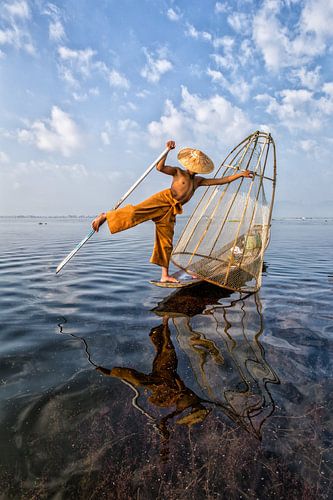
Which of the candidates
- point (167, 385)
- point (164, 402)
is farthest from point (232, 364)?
point (164, 402)

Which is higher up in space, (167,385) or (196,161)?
(196,161)

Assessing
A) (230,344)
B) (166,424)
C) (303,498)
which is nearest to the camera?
(303,498)

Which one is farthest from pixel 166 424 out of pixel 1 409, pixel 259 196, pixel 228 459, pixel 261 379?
pixel 259 196

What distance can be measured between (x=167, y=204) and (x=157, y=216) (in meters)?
0.32

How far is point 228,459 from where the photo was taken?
2.10m

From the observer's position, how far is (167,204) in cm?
600

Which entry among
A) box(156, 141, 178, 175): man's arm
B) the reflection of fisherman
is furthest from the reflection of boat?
box(156, 141, 178, 175): man's arm

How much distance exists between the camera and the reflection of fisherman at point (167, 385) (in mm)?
2556

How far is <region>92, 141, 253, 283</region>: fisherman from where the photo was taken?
5711mm

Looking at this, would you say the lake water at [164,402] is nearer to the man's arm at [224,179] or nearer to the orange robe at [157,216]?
the orange robe at [157,216]

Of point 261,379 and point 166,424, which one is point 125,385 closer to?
point 166,424

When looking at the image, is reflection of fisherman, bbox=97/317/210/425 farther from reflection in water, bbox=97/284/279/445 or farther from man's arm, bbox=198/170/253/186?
man's arm, bbox=198/170/253/186

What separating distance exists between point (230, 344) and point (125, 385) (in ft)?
5.50

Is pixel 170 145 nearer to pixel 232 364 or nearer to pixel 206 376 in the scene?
pixel 232 364
